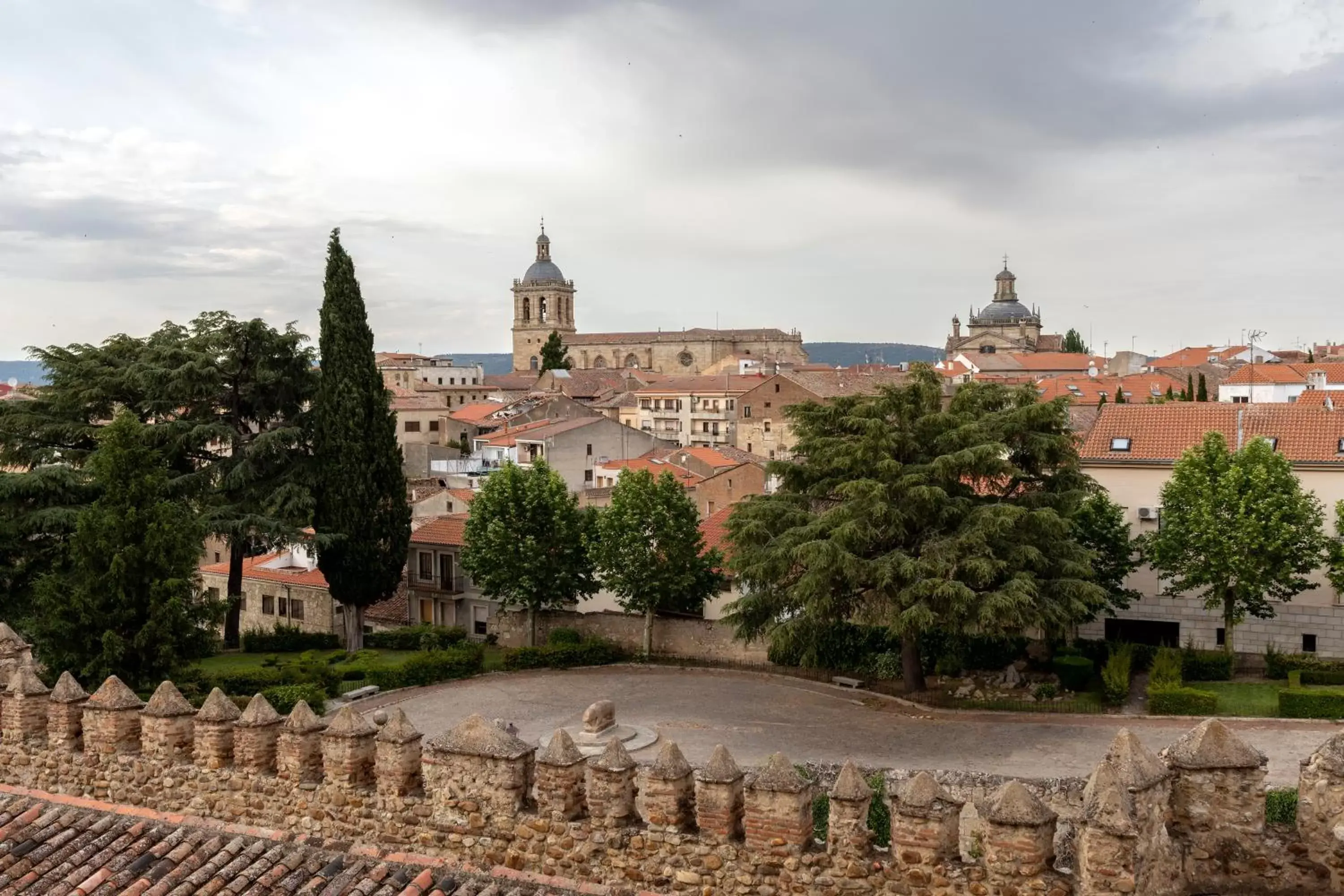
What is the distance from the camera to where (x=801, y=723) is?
24734 millimetres

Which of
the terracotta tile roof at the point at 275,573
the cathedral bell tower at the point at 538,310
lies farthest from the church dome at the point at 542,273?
the terracotta tile roof at the point at 275,573

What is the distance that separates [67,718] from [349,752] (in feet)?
10.1

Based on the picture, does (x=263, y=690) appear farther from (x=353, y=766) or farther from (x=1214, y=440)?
(x=1214, y=440)

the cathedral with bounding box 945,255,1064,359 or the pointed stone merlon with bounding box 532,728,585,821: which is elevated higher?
the cathedral with bounding box 945,255,1064,359

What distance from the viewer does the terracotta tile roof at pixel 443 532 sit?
3603cm

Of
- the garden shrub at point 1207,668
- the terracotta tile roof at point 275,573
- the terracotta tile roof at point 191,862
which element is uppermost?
the terracotta tile roof at point 275,573

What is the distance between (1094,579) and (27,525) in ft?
84.9

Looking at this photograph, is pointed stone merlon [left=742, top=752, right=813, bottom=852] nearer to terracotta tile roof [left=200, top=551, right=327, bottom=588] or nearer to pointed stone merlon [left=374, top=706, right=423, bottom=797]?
pointed stone merlon [left=374, top=706, right=423, bottom=797]

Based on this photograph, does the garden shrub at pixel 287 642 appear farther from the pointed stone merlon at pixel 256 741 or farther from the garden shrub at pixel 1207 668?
the pointed stone merlon at pixel 256 741

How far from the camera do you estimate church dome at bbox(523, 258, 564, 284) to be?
17100 cm

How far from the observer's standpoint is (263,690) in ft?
84.2

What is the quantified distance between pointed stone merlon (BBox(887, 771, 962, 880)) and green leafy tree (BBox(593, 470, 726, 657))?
24.1m

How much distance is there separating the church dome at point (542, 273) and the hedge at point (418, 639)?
140 meters

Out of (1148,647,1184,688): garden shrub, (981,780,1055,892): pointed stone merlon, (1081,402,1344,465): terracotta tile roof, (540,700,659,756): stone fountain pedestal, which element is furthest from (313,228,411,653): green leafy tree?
(981,780,1055,892): pointed stone merlon
